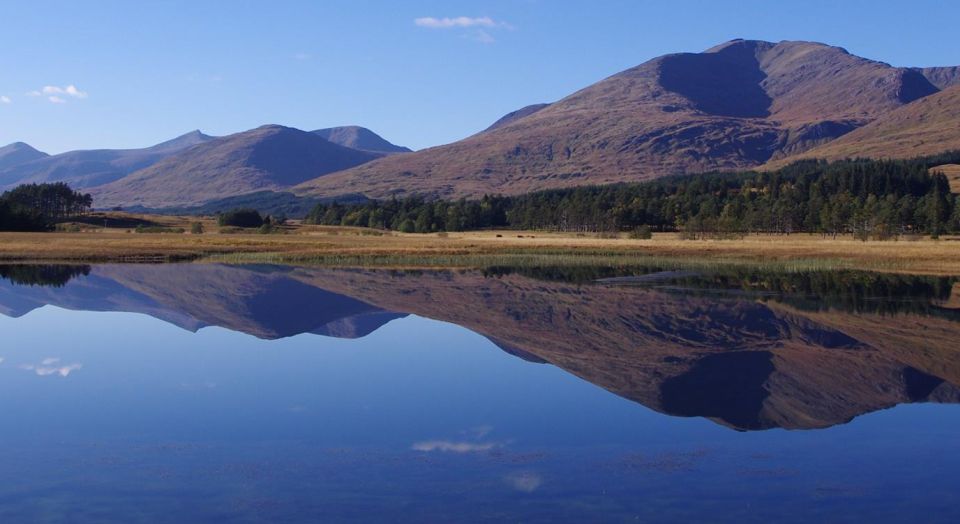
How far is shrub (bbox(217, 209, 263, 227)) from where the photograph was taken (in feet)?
560

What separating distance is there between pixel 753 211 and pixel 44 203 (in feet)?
438

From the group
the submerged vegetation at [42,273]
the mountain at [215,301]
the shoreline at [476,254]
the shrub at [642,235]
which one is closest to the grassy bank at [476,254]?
the shoreline at [476,254]

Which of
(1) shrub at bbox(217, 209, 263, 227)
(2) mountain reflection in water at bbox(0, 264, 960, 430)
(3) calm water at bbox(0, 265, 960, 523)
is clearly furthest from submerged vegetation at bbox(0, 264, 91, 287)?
(1) shrub at bbox(217, 209, 263, 227)

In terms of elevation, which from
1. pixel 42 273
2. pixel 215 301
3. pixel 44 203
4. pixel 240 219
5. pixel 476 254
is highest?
pixel 44 203

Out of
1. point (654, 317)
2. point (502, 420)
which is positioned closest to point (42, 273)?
point (654, 317)

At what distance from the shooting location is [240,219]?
172 m

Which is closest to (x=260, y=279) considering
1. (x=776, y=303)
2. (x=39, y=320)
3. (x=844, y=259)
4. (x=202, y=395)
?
(x=39, y=320)

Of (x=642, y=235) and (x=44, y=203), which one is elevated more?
(x=44, y=203)

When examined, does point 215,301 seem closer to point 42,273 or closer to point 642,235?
point 42,273

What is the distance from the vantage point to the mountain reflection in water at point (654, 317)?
2498 centimetres

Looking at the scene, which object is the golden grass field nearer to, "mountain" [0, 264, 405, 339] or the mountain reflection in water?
the mountain reflection in water

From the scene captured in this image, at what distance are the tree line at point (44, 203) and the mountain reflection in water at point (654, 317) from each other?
207ft

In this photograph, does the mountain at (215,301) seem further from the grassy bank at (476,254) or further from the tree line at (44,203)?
the tree line at (44,203)

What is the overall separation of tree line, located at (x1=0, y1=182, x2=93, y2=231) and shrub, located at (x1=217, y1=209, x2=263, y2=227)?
2910cm
